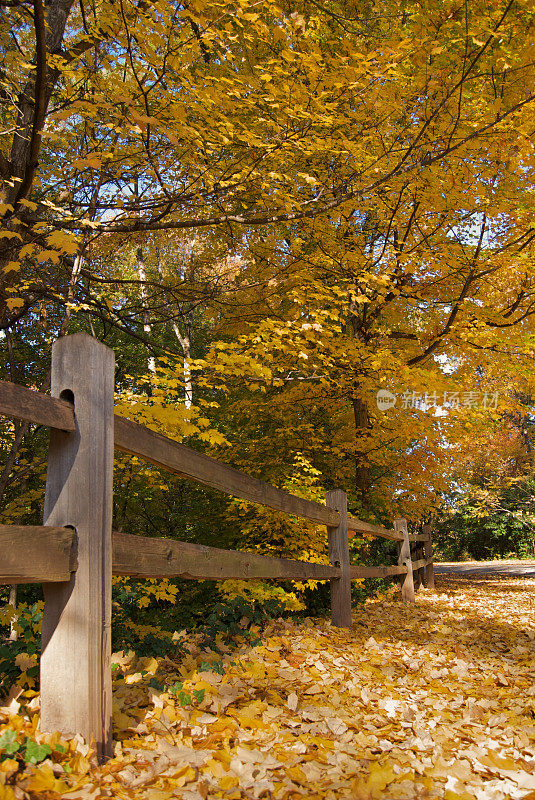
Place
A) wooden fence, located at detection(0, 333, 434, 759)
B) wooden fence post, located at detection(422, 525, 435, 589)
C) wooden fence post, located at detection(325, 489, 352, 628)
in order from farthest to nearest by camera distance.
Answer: wooden fence post, located at detection(422, 525, 435, 589) → wooden fence post, located at detection(325, 489, 352, 628) → wooden fence, located at detection(0, 333, 434, 759)

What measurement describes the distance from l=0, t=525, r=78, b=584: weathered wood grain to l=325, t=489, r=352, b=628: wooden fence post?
3.31 metres

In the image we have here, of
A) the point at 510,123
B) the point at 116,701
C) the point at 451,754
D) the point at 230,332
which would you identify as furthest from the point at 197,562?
the point at 230,332

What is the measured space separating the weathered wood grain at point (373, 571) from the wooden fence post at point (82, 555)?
11.9 feet

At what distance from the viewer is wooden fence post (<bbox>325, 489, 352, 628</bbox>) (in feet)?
16.4

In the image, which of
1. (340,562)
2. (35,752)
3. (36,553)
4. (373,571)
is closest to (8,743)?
(35,752)

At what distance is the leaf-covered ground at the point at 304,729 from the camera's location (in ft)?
6.14

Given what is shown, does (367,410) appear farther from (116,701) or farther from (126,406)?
(116,701)

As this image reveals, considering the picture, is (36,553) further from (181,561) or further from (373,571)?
(373,571)

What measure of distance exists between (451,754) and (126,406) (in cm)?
373

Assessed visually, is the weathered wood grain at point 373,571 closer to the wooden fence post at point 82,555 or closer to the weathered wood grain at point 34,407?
the wooden fence post at point 82,555

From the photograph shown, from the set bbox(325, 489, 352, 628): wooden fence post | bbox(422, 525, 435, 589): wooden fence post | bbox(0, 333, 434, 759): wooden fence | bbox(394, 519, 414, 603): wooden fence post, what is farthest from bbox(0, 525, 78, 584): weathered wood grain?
bbox(422, 525, 435, 589): wooden fence post

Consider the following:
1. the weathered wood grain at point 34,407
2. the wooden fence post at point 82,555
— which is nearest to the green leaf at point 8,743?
the wooden fence post at point 82,555

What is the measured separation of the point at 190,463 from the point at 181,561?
44cm

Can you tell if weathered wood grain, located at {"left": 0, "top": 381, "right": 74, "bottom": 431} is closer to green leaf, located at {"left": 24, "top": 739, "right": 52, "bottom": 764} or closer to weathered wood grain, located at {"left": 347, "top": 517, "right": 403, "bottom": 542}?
green leaf, located at {"left": 24, "top": 739, "right": 52, "bottom": 764}
